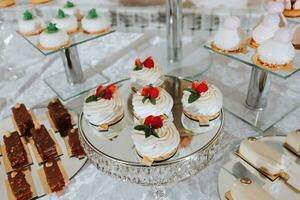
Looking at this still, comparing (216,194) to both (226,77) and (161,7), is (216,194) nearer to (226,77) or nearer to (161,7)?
(226,77)

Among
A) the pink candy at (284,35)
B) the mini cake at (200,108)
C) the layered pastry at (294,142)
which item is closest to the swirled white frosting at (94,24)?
the mini cake at (200,108)

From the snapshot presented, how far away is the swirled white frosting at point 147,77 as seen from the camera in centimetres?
93

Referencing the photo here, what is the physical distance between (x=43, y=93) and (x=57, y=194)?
1.88ft

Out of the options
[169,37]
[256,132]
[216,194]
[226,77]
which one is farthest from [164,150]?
[169,37]

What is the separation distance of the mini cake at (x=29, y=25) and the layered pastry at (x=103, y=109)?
20.8 inches

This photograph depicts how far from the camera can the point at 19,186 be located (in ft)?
2.60

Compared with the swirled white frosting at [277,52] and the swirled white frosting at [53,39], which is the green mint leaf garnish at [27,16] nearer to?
the swirled white frosting at [53,39]

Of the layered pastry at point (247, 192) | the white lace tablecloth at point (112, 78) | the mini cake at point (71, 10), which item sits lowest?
the white lace tablecloth at point (112, 78)

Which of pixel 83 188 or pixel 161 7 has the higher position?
pixel 161 7

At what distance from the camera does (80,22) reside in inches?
49.2

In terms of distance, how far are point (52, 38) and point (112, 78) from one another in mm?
347


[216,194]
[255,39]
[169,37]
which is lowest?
[216,194]

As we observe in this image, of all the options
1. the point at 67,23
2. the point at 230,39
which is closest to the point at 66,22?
the point at 67,23

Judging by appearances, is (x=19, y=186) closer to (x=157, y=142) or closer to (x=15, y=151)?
(x=15, y=151)
